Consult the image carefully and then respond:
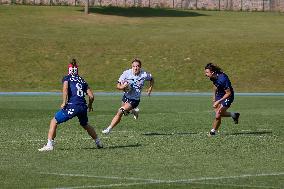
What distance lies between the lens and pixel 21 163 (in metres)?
18.8

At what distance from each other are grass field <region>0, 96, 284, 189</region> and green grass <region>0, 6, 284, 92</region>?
28056mm

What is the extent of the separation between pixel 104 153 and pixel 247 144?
3878 millimetres

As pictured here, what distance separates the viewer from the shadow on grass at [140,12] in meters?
95.9

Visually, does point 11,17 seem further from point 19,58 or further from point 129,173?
point 129,173

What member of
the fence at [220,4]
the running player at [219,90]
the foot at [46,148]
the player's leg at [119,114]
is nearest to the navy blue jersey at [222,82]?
the running player at [219,90]

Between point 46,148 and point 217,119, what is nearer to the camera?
point 46,148

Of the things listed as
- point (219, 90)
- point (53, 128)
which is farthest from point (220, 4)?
point (53, 128)

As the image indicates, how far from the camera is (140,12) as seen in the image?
9788 cm

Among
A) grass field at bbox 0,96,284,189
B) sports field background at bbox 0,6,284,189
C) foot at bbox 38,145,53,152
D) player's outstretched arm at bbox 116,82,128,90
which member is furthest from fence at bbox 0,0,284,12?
foot at bbox 38,145,53,152

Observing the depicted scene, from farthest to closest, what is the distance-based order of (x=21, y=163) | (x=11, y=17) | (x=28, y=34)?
(x=11, y=17), (x=28, y=34), (x=21, y=163)

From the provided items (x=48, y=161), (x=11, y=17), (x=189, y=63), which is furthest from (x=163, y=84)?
(x=48, y=161)

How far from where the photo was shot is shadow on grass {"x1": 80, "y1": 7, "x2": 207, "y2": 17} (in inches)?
3775

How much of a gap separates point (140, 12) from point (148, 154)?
7779 cm

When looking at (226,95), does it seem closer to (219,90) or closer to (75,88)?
(219,90)
